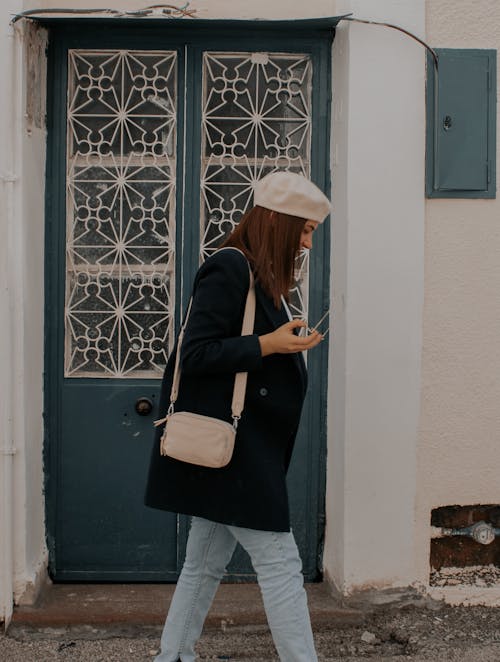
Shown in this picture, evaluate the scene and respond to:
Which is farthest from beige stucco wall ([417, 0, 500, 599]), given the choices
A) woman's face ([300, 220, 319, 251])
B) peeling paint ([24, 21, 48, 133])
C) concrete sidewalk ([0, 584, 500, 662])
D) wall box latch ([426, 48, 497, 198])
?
peeling paint ([24, 21, 48, 133])

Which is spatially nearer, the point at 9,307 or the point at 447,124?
the point at 9,307

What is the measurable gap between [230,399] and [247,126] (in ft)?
5.96

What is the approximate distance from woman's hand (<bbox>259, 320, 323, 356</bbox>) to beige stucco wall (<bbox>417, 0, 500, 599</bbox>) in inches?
52.5

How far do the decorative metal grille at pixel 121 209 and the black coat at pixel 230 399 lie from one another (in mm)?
1378

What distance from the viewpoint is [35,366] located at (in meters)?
4.13

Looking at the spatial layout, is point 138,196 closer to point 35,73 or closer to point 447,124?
point 35,73

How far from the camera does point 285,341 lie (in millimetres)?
2848

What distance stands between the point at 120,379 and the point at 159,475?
1.37 metres

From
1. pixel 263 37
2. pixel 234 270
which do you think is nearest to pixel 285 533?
pixel 234 270

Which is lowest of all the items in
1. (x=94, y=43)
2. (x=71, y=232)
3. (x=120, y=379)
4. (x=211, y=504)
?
(x=211, y=504)

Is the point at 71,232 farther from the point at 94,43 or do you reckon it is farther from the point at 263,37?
the point at 263,37

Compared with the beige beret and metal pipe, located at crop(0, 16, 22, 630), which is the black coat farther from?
metal pipe, located at crop(0, 16, 22, 630)

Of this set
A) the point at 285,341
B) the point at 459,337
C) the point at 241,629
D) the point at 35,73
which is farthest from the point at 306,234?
the point at 241,629

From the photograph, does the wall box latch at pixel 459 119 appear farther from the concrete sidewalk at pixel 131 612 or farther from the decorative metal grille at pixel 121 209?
the concrete sidewalk at pixel 131 612
